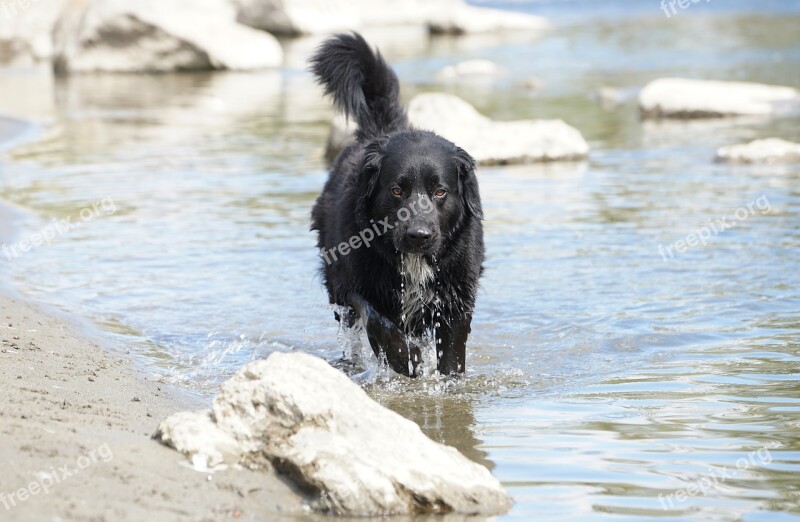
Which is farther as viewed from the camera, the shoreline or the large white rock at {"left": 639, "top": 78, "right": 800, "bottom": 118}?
the large white rock at {"left": 639, "top": 78, "right": 800, "bottom": 118}

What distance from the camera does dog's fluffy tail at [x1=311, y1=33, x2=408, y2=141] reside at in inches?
258

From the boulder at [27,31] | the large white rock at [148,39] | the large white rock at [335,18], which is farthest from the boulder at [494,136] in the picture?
the large white rock at [335,18]

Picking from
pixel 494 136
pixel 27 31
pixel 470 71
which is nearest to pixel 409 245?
pixel 494 136

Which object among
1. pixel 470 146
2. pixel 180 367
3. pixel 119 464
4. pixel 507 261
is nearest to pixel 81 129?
pixel 470 146

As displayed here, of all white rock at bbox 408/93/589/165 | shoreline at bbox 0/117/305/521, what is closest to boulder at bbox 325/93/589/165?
white rock at bbox 408/93/589/165

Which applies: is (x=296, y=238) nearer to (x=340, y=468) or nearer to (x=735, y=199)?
(x=735, y=199)

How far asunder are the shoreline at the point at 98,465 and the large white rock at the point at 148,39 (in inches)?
764

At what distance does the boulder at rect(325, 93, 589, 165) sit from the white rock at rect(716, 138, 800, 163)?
1795mm

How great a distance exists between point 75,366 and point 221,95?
1507 cm

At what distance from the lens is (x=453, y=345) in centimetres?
566

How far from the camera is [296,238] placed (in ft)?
29.6

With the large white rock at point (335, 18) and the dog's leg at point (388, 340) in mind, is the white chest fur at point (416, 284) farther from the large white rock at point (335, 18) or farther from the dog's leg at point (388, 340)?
the large white rock at point (335, 18)

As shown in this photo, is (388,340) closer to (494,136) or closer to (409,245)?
(409,245)

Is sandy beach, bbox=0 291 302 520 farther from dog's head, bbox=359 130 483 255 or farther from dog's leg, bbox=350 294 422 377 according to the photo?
dog's head, bbox=359 130 483 255
